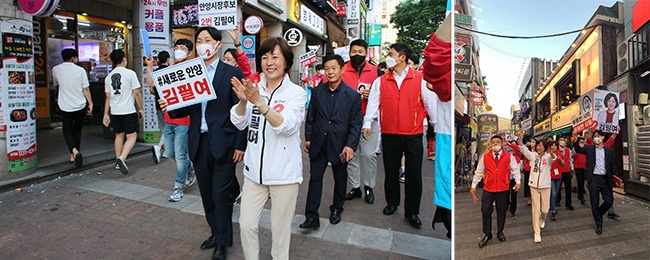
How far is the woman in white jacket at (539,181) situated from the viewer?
1035mm

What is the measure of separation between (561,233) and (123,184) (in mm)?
5367

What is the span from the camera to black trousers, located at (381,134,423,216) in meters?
3.94

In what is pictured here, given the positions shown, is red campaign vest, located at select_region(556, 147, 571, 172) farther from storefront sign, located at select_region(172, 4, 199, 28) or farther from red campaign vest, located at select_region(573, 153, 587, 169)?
storefront sign, located at select_region(172, 4, 199, 28)

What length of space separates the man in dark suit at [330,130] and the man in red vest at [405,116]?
0.24 metres

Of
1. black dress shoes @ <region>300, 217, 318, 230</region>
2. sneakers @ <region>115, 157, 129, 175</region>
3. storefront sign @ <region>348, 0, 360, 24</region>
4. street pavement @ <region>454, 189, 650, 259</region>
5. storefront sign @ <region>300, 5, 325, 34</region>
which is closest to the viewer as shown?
street pavement @ <region>454, 189, 650, 259</region>

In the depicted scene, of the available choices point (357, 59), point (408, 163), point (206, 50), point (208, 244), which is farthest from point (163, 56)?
point (408, 163)

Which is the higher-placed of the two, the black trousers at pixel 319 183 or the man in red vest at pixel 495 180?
the man in red vest at pixel 495 180

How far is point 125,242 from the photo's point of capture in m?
3.47

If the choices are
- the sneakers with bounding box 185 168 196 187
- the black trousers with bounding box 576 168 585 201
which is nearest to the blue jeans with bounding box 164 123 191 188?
the sneakers with bounding box 185 168 196 187

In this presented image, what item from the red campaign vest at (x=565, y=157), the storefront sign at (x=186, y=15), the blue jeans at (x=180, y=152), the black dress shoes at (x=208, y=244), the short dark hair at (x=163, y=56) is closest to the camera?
the red campaign vest at (x=565, y=157)

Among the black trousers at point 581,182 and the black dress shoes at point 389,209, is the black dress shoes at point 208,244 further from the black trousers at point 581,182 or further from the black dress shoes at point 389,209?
the black trousers at point 581,182

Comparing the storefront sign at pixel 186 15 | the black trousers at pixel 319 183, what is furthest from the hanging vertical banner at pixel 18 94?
the black trousers at pixel 319 183

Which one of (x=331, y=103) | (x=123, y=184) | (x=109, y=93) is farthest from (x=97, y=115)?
(x=331, y=103)

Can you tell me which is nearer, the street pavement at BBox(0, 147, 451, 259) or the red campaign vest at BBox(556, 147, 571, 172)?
the red campaign vest at BBox(556, 147, 571, 172)
